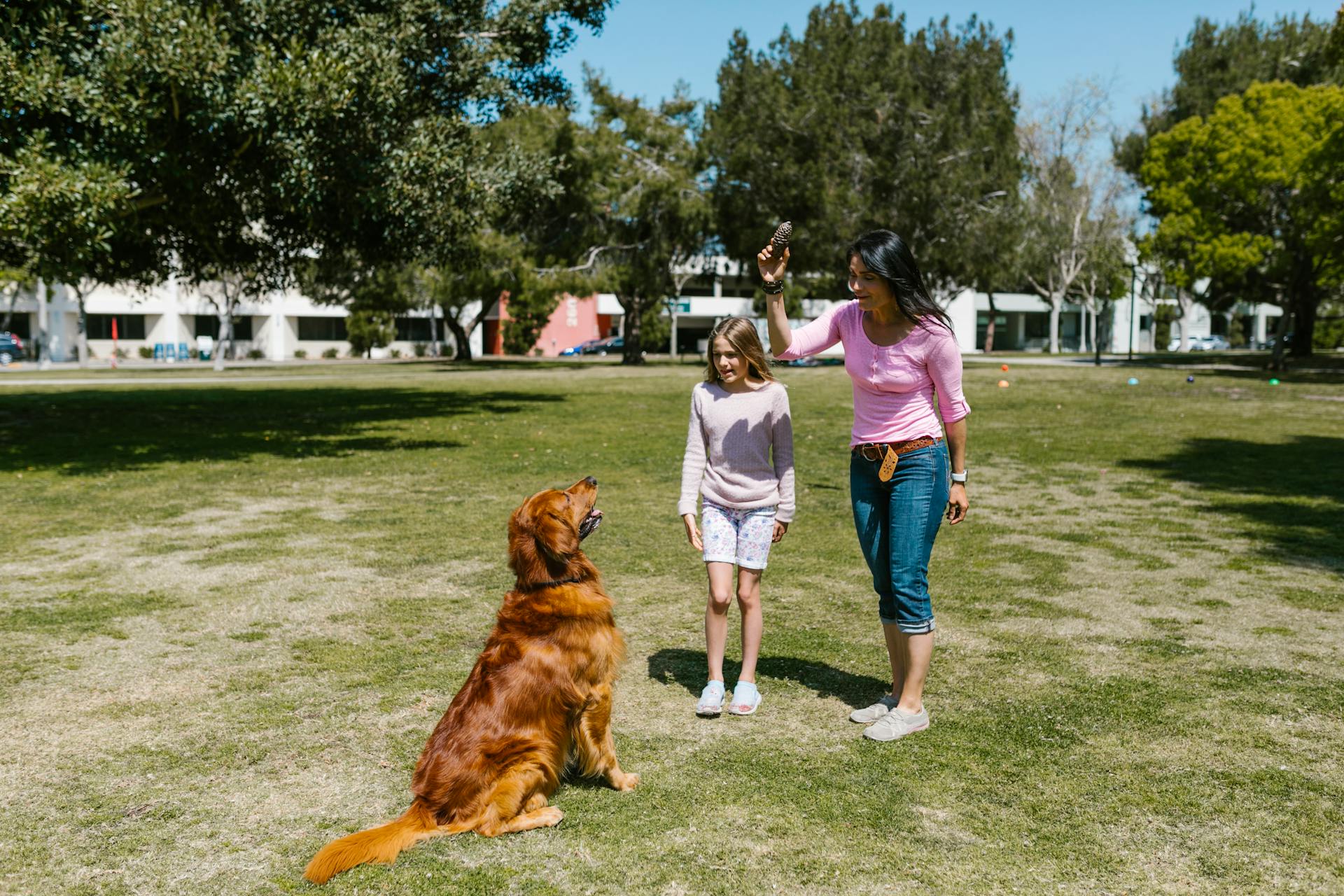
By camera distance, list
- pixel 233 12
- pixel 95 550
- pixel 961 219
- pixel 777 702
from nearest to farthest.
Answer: pixel 777 702
pixel 95 550
pixel 233 12
pixel 961 219

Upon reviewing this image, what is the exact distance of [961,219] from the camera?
4169 centimetres

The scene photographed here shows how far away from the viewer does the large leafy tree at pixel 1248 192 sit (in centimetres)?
3919

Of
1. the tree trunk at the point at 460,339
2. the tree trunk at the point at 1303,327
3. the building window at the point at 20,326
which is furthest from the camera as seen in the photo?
the building window at the point at 20,326

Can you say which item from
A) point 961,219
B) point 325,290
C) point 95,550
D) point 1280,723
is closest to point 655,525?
point 95,550

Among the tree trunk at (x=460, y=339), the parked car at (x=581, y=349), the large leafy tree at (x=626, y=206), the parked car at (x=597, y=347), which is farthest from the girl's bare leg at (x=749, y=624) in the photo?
the parked car at (x=581, y=349)

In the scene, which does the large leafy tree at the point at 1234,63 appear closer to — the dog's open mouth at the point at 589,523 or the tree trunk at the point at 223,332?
the tree trunk at the point at 223,332

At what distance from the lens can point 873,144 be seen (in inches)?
1673

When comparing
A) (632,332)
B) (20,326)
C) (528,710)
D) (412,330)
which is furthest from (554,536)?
(20,326)

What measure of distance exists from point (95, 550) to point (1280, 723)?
811 centimetres

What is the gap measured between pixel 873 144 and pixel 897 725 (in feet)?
134

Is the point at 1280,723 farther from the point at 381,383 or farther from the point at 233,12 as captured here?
the point at 381,383

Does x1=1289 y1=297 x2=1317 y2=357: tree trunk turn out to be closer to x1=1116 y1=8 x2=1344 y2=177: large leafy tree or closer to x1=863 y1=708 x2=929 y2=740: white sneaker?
x1=1116 y1=8 x2=1344 y2=177: large leafy tree

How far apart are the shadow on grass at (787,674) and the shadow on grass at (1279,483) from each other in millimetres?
4443

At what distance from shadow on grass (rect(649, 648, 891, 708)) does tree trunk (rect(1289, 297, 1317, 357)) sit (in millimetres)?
48604
